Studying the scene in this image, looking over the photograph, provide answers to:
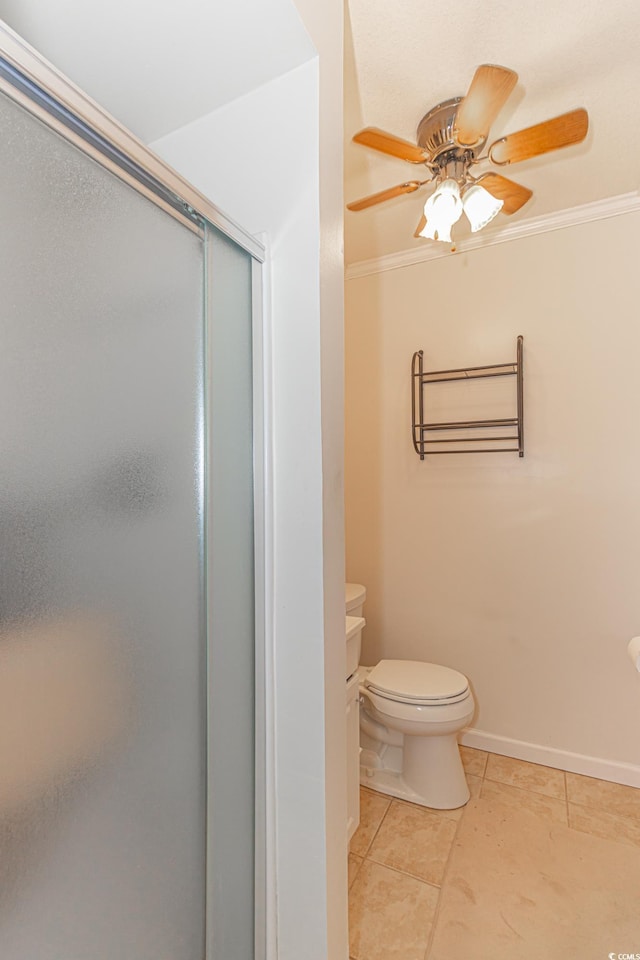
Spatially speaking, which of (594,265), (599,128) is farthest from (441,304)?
(599,128)

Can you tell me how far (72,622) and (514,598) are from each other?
2.02 m

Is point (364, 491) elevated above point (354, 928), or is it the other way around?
point (364, 491)

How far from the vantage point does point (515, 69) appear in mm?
1376

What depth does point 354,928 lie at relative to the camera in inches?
52.8

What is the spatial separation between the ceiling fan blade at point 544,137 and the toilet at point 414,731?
1666 millimetres

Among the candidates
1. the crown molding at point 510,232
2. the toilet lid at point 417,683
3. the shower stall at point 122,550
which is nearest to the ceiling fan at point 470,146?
the crown molding at point 510,232

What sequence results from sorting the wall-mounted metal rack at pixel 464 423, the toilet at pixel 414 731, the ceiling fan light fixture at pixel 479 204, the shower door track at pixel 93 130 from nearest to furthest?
1. the shower door track at pixel 93 130
2. the ceiling fan light fixture at pixel 479 204
3. the toilet at pixel 414 731
4. the wall-mounted metal rack at pixel 464 423

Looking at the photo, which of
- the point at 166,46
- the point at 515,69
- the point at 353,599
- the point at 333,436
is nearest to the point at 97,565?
the point at 333,436

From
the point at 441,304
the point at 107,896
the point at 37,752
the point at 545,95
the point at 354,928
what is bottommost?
the point at 354,928

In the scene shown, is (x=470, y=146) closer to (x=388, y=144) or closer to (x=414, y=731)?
(x=388, y=144)

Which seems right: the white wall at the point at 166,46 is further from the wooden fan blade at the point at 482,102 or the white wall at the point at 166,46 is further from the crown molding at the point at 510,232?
the crown molding at the point at 510,232

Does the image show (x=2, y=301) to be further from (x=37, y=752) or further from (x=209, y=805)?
(x=209, y=805)

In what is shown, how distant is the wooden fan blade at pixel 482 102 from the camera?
1089 mm

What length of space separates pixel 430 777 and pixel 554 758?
26.6 inches
